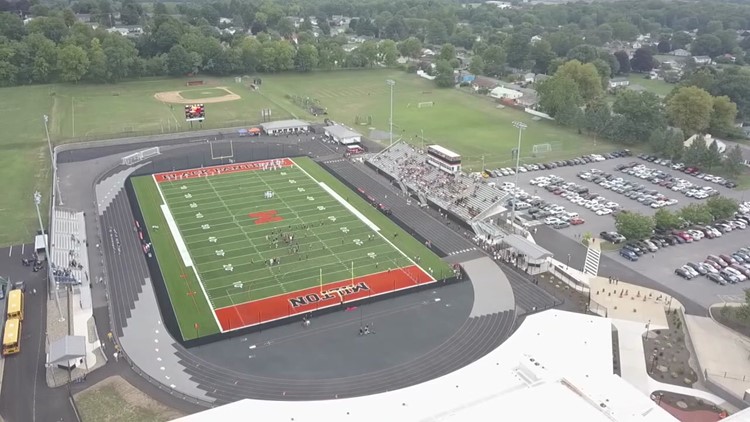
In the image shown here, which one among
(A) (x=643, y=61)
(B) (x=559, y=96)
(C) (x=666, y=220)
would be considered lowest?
(C) (x=666, y=220)

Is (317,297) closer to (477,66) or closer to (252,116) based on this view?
(252,116)

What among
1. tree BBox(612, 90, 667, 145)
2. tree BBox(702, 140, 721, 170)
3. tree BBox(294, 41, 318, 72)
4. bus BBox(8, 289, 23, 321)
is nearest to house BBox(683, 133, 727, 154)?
tree BBox(702, 140, 721, 170)

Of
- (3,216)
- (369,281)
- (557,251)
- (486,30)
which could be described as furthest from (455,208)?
(486,30)

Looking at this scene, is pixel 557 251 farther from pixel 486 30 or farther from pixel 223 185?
pixel 486 30

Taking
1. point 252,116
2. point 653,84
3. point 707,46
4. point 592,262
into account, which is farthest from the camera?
point 707,46

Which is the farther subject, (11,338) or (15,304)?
A: (15,304)

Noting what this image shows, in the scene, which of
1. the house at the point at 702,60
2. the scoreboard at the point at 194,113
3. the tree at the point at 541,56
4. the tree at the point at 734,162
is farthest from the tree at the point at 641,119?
the house at the point at 702,60

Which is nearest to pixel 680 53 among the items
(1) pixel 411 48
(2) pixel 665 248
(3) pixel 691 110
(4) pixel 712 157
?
(1) pixel 411 48
